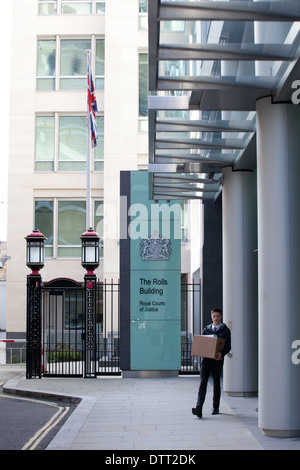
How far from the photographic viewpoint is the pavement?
9508 millimetres

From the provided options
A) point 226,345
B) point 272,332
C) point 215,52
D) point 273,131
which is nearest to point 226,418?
point 226,345

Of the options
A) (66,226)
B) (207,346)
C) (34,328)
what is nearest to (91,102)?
(66,226)

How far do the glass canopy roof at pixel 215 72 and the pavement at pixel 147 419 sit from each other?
441cm

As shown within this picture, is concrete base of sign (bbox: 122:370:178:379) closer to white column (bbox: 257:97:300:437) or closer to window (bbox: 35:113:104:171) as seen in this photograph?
white column (bbox: 257:97:300:437)

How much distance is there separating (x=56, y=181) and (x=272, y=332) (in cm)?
2350

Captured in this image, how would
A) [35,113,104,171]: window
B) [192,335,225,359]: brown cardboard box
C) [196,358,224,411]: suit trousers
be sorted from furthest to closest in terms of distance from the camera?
[35,113,104,171]: window
[196,358,224,411]: suit trousers
[192,335,225,359]: brown cardboard box

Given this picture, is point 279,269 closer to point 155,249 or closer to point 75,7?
point 155,249

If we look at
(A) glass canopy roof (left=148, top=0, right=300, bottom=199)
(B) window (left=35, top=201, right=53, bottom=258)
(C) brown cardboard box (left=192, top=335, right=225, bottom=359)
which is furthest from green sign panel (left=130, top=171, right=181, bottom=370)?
(B) window (left=35, top=201, right=53, bottom=258)

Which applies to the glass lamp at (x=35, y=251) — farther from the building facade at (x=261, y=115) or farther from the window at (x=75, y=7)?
the window at (x=75, y=7)

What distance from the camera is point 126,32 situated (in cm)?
3102

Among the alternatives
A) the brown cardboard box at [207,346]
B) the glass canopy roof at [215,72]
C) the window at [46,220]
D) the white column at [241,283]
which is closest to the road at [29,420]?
the brown cardboard box at [207,346]

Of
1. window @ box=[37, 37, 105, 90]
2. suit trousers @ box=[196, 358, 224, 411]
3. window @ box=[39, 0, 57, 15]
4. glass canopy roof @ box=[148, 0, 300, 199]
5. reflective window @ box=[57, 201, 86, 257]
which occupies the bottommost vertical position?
suit trousers @ box=[196, 358, 224, 411]

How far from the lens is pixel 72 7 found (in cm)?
3322

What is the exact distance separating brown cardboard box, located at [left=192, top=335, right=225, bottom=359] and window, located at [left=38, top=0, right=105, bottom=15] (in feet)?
79.4
